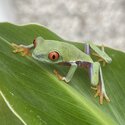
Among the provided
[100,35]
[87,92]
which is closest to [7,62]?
[87,92]

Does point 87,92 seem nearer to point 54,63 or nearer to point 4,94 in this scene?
point 54,63

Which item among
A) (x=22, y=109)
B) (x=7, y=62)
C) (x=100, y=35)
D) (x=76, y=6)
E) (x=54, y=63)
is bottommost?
(x=22, y=109)

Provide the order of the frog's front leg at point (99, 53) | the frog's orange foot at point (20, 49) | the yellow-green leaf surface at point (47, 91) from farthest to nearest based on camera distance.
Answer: the frog's front leg at point (99, 53)
the frog's orange foot at point (20, 49)
the yellow-green leaf surface at point (47, 91)

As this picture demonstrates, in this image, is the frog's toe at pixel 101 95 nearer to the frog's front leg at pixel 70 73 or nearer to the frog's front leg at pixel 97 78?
the frog's front leg at pixel 97 78

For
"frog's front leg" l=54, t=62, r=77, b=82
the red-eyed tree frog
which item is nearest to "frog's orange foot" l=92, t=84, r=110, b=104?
the red-eyed tree frog

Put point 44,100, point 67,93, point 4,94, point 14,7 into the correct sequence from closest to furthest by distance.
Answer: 1. point 4,94
2. point 44,100
3. point 67,93
4. point 14,7

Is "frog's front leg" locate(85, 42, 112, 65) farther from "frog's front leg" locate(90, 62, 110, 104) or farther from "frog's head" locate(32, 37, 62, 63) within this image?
"frog's head" locate(32, 37, 62, 63)

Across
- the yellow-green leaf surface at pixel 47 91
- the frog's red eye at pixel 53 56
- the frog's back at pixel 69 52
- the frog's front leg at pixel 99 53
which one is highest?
the frog's front leg at pixel 99 53

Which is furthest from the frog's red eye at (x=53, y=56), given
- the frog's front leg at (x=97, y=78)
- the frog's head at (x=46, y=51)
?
the frog's front leg at (x=97, y=78)
